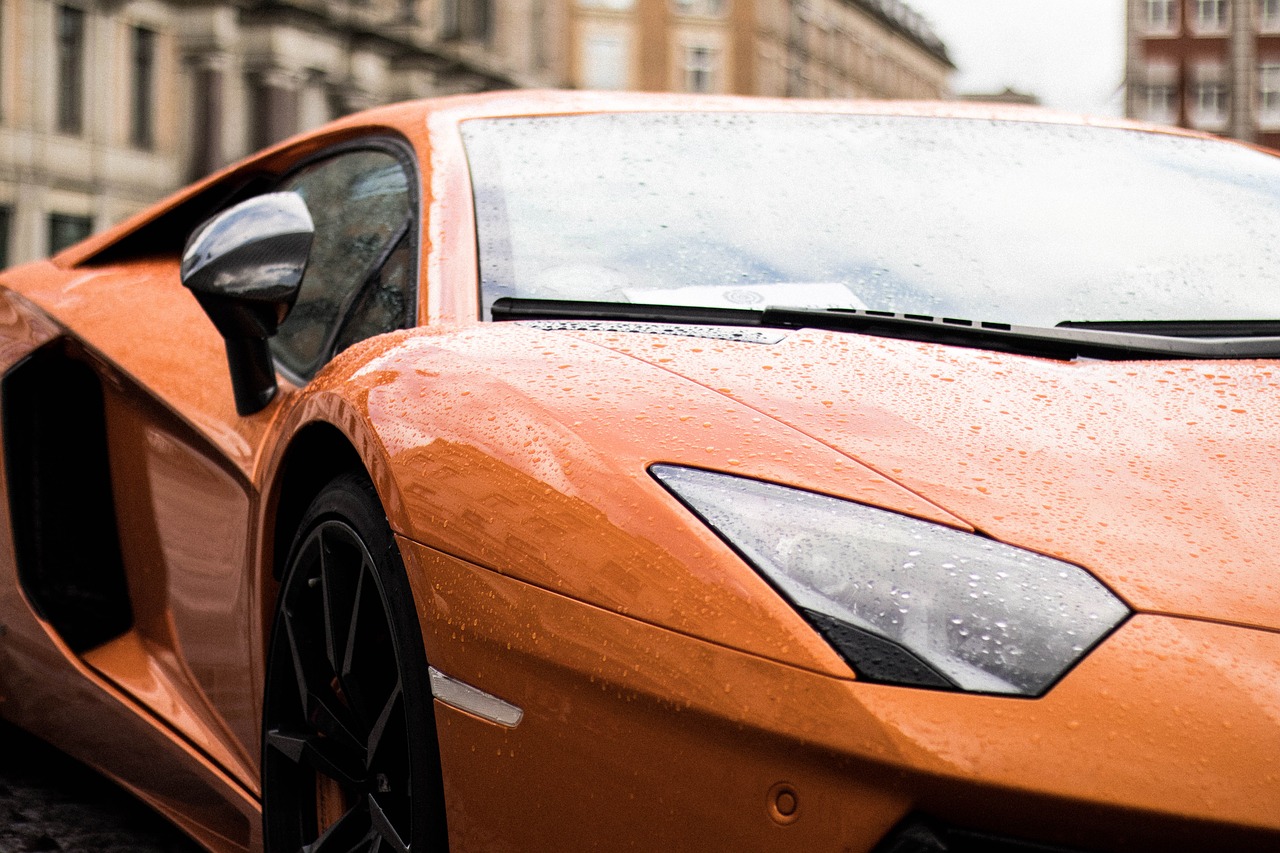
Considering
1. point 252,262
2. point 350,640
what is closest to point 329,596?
point 350,640

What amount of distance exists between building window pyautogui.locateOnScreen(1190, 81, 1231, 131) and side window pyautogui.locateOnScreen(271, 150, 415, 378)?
54828 millimetres

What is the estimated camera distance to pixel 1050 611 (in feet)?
3.92

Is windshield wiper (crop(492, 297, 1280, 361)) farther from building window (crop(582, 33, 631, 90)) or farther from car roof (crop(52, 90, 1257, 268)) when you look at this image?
building window (crop(582, 33, 631, 90))

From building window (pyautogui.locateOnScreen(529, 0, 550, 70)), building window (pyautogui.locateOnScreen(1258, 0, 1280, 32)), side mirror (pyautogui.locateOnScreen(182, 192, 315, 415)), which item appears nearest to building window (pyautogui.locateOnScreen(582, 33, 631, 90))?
building window (pyautogui.locateOnScreen(529, 0, 550, 70))

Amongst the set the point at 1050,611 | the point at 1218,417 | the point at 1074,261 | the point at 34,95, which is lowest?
the point at 1050,611

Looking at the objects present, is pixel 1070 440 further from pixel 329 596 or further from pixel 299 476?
pixel 299 476

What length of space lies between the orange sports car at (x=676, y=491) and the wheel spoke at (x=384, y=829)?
0.01 meters

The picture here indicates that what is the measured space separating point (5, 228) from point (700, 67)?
34615mm

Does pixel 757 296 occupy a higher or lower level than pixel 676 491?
higher

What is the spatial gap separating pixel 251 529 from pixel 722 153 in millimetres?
855

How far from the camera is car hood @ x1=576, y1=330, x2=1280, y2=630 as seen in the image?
1232 millimetres

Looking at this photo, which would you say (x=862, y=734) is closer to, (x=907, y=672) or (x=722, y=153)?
(x=907, y=672)

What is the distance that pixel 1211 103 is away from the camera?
53156 millimetres

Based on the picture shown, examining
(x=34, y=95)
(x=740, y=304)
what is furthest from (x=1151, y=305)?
(x=34, y=95)
